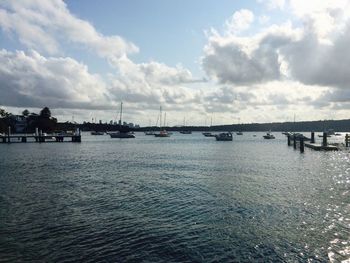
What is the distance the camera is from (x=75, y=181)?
44812mm

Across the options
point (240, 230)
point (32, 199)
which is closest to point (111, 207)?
point (32, 199)

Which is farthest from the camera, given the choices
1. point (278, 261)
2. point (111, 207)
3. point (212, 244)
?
point (111, 207)

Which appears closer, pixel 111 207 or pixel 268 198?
pixel 111 207

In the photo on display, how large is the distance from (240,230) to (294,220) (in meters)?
4.43

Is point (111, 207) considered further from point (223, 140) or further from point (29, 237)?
point (223, 140)

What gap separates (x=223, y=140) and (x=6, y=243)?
180 meters

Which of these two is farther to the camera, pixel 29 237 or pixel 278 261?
pixel 29 237

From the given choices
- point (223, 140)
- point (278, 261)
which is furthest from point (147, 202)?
point (223, 140)

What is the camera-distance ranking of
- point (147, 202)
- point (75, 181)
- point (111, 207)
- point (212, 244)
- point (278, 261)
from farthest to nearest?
point (75, 181), point (147, 202), point (111, 207), point (212, 244), point (278, 261)

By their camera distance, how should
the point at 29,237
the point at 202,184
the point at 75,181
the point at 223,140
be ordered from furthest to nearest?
the point at 223,140
the point at 75,181
the point at 202,184
the point at 29,237

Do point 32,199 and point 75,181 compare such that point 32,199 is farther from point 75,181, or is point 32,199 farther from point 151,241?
point 151,241

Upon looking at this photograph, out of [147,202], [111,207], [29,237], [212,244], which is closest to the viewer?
[212,244]

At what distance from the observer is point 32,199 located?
108 feet

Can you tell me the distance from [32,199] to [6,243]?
1252cm
